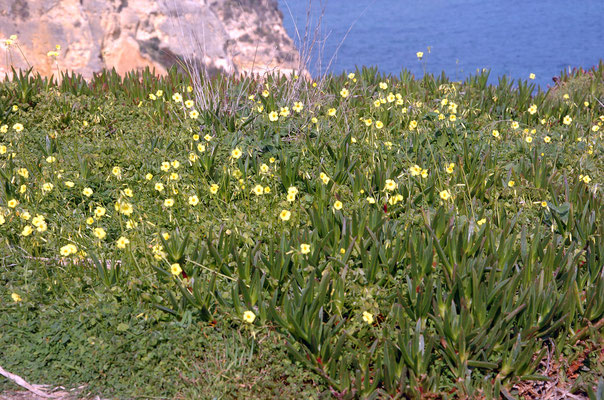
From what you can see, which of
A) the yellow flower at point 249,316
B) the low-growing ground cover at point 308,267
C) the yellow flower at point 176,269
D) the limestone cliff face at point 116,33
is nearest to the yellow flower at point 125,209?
the low-growing ground cover at point 308,267

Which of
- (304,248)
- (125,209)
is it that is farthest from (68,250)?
(304,248)

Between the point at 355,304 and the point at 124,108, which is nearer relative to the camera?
the point at 355,304

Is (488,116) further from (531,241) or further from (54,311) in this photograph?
(54,311)

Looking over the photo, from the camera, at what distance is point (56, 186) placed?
4441 mm

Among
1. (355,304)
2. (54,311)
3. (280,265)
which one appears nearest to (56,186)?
(54,311)

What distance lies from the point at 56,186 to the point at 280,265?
1889 millimetres

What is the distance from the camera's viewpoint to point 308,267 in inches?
140

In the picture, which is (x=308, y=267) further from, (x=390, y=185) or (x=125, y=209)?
(x=125, y=209)

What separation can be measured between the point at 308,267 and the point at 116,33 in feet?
17.7

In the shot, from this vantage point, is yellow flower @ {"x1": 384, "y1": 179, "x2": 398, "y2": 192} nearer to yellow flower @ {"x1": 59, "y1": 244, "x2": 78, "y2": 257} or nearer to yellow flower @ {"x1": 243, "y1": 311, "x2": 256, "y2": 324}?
yellow flower @ {"x1": 243, "y1": 311, "x2": 256, "y2": 324}

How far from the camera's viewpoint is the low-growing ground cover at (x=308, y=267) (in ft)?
10.3

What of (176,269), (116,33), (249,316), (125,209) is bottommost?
(249,316)

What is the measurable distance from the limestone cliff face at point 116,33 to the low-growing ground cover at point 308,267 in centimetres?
260

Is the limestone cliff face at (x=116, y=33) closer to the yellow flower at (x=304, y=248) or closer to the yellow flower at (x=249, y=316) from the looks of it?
the yellow flower at (x=304, y=248)
